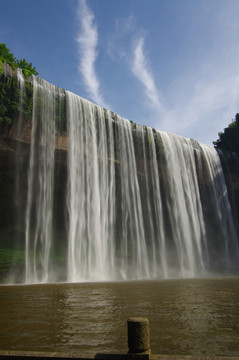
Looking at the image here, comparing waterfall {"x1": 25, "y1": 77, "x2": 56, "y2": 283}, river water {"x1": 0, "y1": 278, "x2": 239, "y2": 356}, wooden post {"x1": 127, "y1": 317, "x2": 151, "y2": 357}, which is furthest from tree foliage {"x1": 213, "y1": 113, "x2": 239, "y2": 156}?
wooden post {"x1": 127, "y1": 317, "x2": 151, "y2": 357}

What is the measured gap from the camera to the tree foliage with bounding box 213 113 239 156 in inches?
1359

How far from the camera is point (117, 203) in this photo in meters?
21.3

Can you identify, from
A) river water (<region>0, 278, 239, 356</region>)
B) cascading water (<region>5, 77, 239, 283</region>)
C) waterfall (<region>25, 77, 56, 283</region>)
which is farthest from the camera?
cascading water (<region>5, 77, 239, 283</region>)

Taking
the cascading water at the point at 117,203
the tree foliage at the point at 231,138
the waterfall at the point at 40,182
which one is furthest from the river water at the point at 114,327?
the tree foliage at the point at 231,138

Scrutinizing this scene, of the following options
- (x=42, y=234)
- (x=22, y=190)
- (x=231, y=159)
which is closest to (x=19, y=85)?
(x=22, y=190)

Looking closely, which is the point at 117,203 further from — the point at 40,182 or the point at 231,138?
the point at 231,138

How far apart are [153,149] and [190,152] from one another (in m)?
5.02

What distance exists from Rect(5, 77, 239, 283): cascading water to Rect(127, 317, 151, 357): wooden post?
47.5ft

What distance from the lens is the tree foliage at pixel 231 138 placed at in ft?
113

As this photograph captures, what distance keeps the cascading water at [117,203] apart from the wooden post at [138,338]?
1447 centimetres

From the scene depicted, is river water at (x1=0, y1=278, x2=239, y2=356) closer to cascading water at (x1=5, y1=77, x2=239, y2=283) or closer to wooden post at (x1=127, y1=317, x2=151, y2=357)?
wooden post at (x1=127, y1=317, x2=151, y2=357)

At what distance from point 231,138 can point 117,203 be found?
21.9 meters

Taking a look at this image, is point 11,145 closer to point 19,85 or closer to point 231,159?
point 19,85

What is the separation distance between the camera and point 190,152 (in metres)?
27.1
